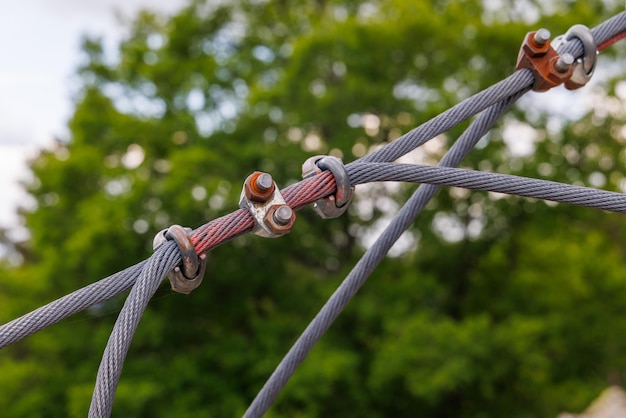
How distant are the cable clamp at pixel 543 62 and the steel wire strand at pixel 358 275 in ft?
0.52

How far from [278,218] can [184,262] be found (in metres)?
0.14

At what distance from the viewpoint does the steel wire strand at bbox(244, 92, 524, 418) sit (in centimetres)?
134

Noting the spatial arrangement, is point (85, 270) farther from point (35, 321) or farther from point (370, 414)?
point (35, 321)

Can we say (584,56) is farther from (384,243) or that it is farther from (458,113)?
(384,243)

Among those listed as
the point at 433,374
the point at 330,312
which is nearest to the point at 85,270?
the point at 433,374

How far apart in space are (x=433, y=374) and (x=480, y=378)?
91 centimetres

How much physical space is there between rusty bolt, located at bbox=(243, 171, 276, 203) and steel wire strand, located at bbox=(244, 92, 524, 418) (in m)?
0.42

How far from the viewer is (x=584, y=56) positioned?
123cm

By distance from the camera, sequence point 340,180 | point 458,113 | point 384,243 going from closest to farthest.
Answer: point 340,180 → point 458,113 → point 384,243

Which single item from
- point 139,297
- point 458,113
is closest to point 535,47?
point 458,113

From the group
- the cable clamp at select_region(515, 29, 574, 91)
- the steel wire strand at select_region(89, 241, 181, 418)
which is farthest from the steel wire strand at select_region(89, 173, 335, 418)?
the cable clamp at select_region(515, 29, 574, 91)

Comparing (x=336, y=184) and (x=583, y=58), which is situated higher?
(x=336, y=184)

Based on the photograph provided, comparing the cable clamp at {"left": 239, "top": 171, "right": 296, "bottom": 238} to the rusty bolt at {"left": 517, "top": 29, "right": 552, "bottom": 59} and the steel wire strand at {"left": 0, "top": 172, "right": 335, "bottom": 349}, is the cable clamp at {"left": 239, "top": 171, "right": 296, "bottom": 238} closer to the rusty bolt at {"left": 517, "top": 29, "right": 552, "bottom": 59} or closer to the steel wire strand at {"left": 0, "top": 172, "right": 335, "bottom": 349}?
the steel wire strand at {"left": 0, "top": 172, "right": 335, "bottom": 349}

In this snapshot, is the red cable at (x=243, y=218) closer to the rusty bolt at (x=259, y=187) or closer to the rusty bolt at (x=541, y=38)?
the rusty bolt at (x=259, y=187)
